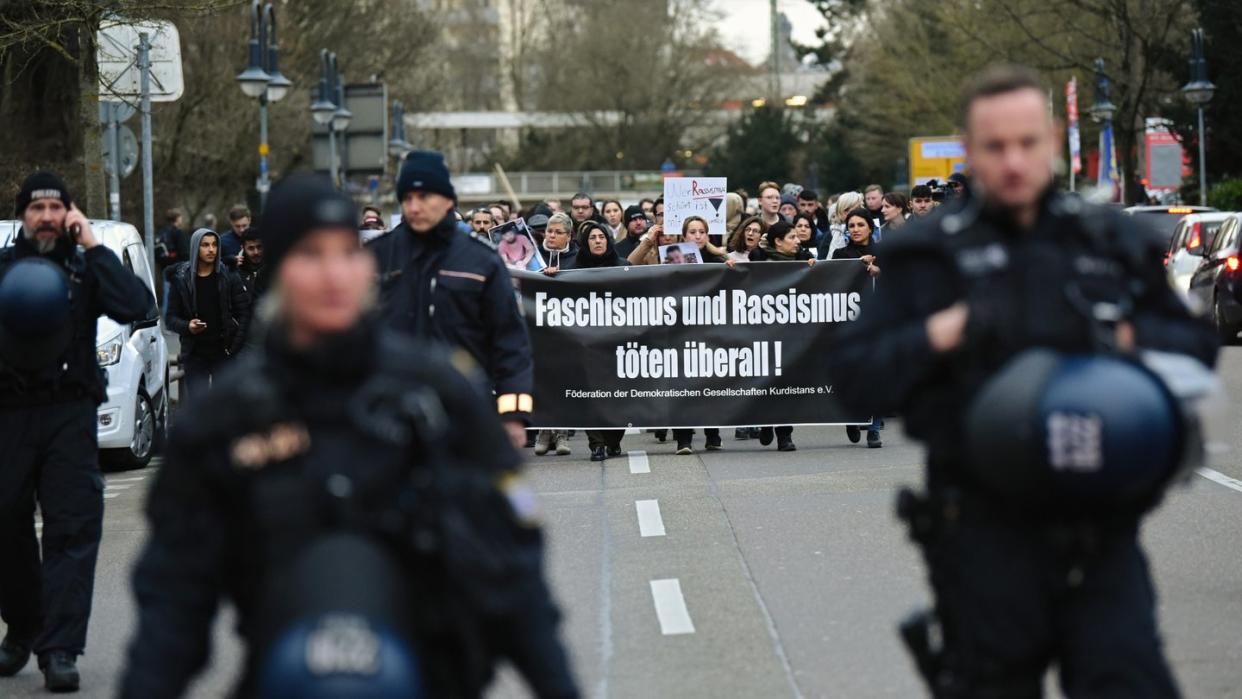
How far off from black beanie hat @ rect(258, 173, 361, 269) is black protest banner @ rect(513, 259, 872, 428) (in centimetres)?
1189

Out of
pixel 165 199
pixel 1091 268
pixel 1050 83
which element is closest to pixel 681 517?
pixel 1091 268

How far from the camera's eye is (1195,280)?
82.0 ft

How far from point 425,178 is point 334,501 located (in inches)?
164

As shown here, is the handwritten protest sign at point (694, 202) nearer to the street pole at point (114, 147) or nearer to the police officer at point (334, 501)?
the street pole at point (114, 147)

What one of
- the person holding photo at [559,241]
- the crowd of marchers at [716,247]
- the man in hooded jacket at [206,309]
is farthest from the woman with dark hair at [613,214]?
the man in hooded jacket at [206,309]

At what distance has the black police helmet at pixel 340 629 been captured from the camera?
3.31 metres

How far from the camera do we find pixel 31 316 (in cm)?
737

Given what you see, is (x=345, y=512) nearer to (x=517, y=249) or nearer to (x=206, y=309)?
(x=206, y=309)

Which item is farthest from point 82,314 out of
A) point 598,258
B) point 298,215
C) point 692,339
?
point 598,258

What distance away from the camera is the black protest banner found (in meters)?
15.7

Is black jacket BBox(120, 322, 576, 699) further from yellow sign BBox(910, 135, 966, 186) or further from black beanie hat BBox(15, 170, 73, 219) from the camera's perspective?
yellow sign BBox(910, 135, 966, 186)

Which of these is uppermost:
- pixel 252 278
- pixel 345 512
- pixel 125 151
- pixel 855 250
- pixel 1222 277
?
pixel 125 151

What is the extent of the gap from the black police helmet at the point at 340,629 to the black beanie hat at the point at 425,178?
4.23 meters

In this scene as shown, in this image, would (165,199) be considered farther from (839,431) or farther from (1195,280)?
(839,431)
